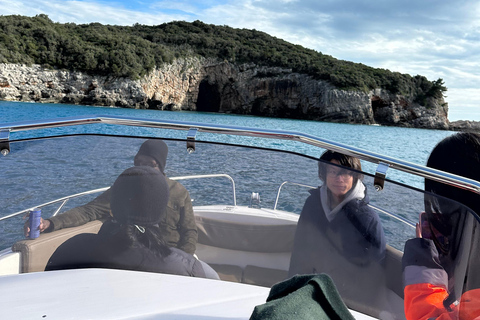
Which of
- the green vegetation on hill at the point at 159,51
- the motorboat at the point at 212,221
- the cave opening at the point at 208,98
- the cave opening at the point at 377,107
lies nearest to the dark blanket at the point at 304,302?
the motorboat at the point at 212,221

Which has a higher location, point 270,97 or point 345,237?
point 270,97

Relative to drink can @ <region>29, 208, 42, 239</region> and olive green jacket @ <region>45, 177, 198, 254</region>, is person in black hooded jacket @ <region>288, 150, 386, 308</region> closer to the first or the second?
olive green jacket @ <region>45, 177, 198, 254</region>

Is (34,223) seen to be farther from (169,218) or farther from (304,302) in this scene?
(304,302)

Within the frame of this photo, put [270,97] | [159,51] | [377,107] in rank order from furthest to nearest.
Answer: [270,97], [377,107], [159,51]

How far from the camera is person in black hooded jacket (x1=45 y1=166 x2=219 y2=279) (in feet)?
3.78

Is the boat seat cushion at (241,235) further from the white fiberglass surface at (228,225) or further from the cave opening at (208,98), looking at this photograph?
the cave opening at (208,98)

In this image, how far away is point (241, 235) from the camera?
1267 millimetres

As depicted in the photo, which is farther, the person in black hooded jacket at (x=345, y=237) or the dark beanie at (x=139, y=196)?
the dark beanie at (x=139, y=196)

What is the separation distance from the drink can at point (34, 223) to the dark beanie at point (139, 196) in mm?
246

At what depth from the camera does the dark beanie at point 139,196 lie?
1.17 meters

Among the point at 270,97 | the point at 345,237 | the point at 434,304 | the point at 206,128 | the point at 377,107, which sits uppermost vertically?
the point at 377,107

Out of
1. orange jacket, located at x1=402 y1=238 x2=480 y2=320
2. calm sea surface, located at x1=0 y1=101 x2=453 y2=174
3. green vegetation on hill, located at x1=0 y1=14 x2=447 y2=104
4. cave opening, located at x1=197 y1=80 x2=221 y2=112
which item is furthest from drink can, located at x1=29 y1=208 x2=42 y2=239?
cave opening, located at x1=197 y1=80 x2=221 y2=112

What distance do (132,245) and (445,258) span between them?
90 cm

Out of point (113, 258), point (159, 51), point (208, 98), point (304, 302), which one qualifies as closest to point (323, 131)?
point (208, 98)
